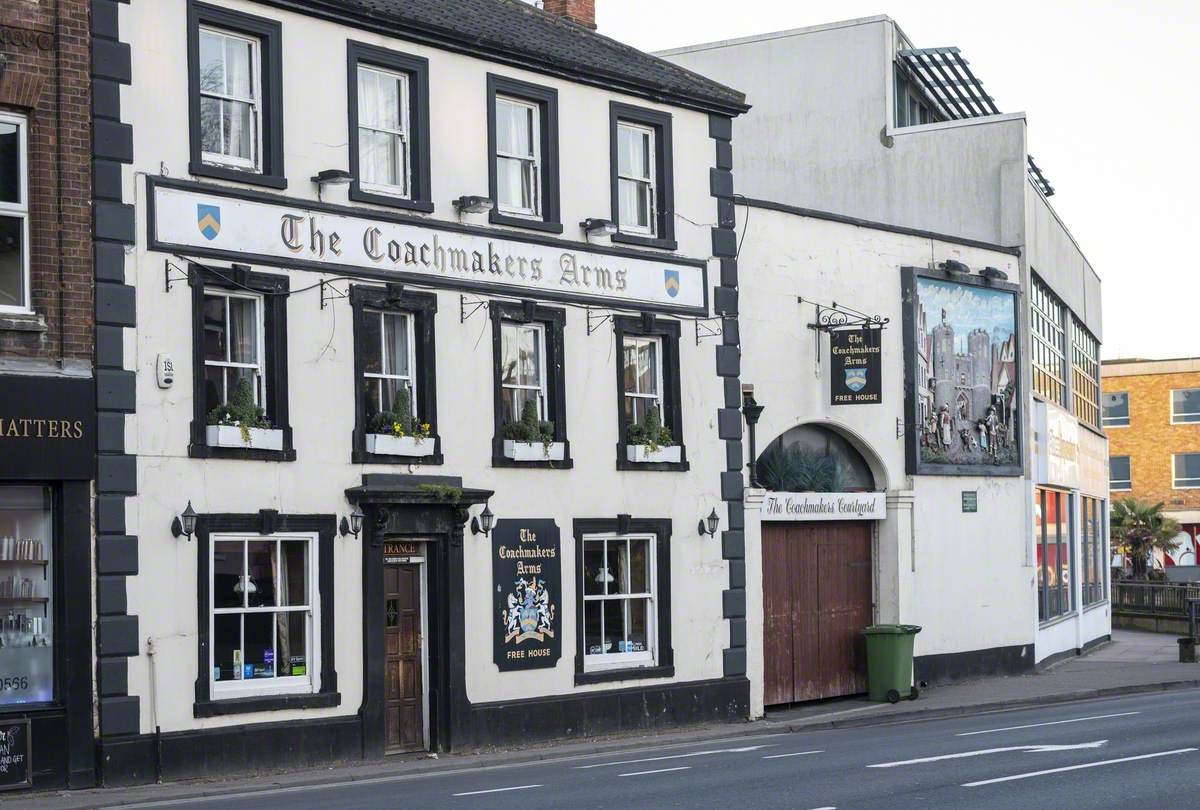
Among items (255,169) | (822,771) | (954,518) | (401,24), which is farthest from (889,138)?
(822,771)

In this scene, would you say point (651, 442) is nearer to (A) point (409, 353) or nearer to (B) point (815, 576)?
(A) point (409, 353)

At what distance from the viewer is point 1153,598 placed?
48.1 m

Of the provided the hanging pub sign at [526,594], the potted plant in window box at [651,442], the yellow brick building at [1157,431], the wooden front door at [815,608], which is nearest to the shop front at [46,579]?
the hanging pub sign at [526,594]

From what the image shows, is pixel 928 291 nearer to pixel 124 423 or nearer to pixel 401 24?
pixel 401 24

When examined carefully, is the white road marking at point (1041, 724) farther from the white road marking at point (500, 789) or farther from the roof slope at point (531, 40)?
the roof slope at point (531, 40)

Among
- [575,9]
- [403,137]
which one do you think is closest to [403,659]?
[403,137]

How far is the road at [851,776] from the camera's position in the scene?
14.1m

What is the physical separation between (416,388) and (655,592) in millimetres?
4825

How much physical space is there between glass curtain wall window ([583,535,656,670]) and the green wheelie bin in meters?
4.95

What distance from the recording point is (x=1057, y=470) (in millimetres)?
34812

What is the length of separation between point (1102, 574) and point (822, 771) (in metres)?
26.5

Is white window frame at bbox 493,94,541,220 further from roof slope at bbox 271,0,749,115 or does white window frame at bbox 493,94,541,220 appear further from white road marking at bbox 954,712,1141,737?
white road marking at bbox 954,712,1141,737

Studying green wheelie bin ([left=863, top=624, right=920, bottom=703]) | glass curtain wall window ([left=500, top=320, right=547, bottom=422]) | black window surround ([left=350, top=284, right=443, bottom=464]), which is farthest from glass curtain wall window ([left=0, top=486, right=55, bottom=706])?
green wheelie bin ([left=863, top=624, right=920, bottom=703])

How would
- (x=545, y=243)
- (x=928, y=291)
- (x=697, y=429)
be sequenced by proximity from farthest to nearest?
1. (x=928, y=291)
2. (x=697, y=429)
3. (x=545, y=243)
